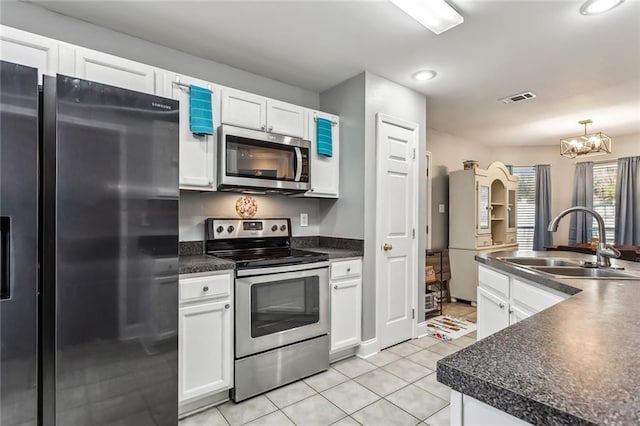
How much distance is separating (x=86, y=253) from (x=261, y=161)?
1319 millimetres

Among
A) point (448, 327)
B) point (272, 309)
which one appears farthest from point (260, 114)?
point (448, 327)

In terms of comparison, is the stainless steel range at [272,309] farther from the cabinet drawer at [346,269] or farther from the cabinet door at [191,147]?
the cabinet door at [191,147]

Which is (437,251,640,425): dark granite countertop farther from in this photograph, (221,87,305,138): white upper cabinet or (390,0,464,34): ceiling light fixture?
(221,87,305,138): white upper cabinet

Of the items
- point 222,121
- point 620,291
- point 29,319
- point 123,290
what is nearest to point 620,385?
point 620,291

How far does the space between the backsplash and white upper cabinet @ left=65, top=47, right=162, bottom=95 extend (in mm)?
783

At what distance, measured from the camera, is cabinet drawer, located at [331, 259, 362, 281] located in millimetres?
2631

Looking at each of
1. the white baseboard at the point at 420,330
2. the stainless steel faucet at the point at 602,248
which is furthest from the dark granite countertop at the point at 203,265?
the white baseboard at the point at 420,330

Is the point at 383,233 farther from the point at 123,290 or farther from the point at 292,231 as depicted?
the point at 123,290

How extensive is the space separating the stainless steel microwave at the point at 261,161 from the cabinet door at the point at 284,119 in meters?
0.09

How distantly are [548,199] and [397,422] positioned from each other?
549cm

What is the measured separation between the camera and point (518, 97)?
11.4ft

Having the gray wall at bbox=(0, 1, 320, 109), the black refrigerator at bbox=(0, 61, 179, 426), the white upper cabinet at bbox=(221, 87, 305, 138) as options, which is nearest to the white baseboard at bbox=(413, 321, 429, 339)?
the white upper cabinet at bbox=(221, 87, 305, 138)

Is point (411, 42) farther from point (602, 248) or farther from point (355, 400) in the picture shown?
point (355, 400)

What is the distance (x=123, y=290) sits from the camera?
1549 millimetres
